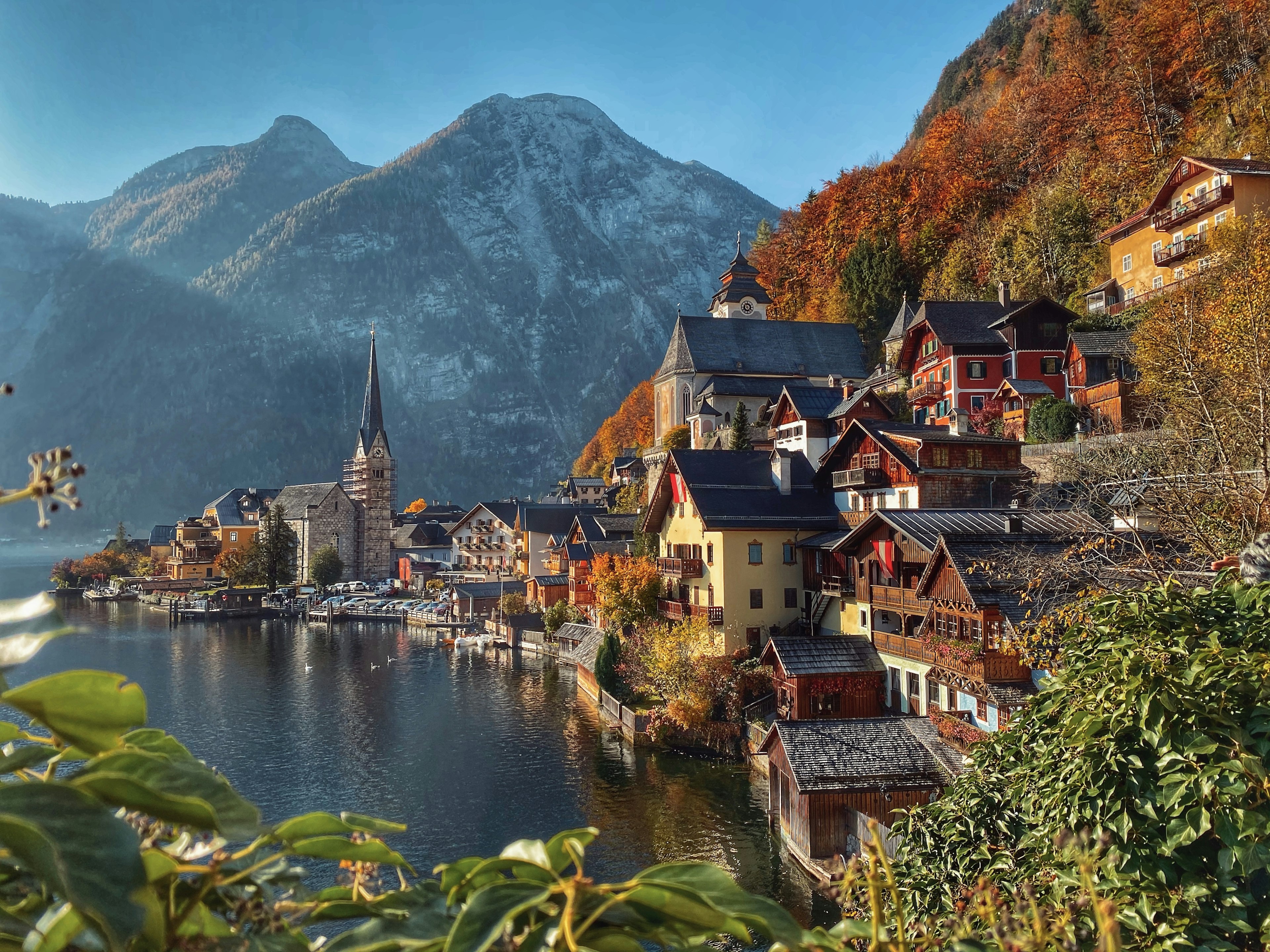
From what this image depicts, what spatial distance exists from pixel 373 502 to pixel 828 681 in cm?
9119

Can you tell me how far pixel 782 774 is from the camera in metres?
22.4

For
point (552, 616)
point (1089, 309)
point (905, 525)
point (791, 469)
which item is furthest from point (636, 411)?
point (905, 525)

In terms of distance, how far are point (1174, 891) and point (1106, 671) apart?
136cm

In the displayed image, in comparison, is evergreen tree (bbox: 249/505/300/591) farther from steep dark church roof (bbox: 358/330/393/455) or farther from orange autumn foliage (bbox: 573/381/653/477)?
orange autumn foliage (bbox: 573/381/653/477)

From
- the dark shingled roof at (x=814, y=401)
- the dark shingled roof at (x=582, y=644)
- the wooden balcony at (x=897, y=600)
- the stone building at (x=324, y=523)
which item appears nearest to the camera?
the wooden balcony at (x=897, y=600)

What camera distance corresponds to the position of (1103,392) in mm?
37844

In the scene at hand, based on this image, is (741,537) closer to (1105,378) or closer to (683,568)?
(683,568)

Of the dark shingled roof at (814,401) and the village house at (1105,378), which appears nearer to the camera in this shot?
the village house at (1105,378)

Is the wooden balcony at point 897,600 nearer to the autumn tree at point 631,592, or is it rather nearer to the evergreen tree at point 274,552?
the autumn tree at point 631,592

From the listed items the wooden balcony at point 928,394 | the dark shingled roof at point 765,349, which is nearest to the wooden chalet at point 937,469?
the wooden balcony at point 928,394

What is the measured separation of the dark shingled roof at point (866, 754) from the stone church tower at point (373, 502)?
93.0 metres

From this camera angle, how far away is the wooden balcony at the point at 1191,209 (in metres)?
38.6

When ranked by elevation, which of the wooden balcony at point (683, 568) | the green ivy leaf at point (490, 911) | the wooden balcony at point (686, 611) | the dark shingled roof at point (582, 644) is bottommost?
the dark shingled roof at point (582, 644)

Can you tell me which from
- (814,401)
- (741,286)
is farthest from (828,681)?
(741,286)
